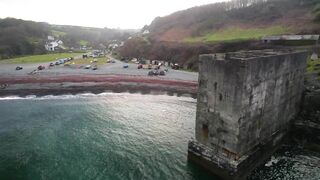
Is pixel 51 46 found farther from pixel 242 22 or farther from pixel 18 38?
pixel 242 22

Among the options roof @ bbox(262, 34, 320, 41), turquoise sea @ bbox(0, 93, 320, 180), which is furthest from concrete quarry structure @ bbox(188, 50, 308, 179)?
roof @ bbox(262, 34, 320, 41)

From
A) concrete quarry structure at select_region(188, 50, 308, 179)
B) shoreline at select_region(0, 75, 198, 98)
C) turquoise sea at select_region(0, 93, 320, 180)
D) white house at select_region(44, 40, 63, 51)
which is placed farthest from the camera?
white house at select_region(44, 40, 63, 51)

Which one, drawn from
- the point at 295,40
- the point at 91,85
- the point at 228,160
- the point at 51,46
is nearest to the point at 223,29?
the point at 295,40

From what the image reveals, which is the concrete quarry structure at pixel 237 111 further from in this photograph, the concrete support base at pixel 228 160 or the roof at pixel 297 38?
the roof at pixel 297 38

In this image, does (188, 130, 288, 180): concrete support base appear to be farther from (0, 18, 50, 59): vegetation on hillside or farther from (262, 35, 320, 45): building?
(0, 18, 50, 59): vegetation on hillside

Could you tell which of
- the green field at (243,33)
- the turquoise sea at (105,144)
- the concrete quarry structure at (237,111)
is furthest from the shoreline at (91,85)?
the green field at (243,33)
